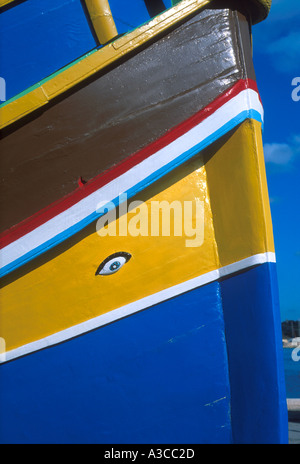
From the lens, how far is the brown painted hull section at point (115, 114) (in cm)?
178

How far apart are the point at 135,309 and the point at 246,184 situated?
2.29ft

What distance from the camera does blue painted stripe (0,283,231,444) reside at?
5.54 ft

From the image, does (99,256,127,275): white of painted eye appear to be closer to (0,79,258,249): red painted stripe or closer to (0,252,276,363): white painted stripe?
(0,252,276,363): white painted stripe

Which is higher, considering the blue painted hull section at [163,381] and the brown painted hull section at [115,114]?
the brown painted hull section at [115,114]

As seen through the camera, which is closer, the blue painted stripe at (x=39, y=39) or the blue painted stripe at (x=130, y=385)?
the blue painted stripe at (x=130, y=385)

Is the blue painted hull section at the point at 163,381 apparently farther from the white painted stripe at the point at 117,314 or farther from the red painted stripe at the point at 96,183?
the red painted stripe at the point at 96,183

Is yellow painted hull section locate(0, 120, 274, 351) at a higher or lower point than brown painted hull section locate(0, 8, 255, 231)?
lower

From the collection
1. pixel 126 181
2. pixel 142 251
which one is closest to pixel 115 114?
pixel 126 181

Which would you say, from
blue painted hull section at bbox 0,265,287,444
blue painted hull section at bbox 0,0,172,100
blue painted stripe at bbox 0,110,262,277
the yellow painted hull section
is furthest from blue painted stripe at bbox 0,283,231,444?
blue painted hull section at bbox 0,0,172,100

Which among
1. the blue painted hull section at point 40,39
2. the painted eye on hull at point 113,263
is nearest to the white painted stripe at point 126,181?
the painted eye on hull at point 113,263

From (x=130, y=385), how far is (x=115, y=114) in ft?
3.62

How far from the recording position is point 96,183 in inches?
69.5

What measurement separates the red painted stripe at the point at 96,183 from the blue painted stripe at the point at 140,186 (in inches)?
3.1
